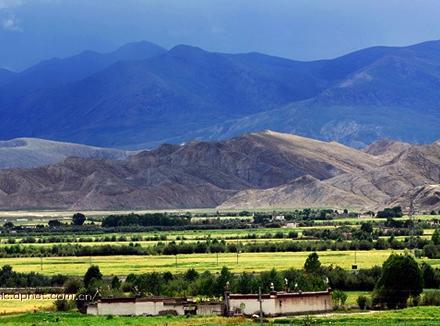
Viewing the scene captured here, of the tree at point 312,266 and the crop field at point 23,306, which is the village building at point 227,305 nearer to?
the crop field at point 23,306

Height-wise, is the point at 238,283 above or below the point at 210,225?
below

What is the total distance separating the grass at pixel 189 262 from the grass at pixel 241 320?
23.3 meters

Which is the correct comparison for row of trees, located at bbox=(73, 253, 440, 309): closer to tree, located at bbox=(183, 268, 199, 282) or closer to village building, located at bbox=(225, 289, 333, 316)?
tree, located at bbox=(183, 268, 199, 282)

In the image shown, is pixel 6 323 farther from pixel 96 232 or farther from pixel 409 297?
pixel 96 232

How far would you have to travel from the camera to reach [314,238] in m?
118

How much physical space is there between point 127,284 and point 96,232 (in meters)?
71.2

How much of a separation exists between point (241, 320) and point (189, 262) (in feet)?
117

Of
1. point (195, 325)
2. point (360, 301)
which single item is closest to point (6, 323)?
point (195, 325)

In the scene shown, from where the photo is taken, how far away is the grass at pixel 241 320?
179 ft

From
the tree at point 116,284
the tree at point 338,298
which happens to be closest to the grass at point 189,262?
the tree at point 116,284

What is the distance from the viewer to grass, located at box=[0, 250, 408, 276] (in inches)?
3393

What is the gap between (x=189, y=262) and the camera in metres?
93.1

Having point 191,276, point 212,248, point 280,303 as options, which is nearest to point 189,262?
point 212,248

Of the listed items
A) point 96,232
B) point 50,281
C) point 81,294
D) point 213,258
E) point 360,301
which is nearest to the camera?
point 360,301
